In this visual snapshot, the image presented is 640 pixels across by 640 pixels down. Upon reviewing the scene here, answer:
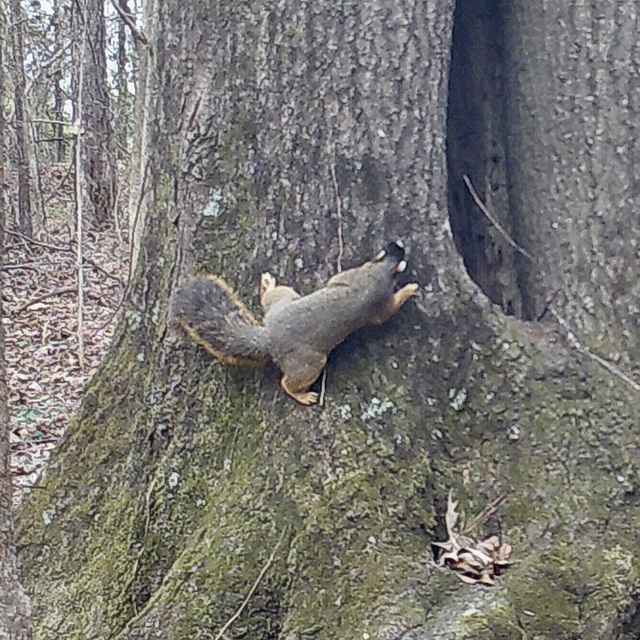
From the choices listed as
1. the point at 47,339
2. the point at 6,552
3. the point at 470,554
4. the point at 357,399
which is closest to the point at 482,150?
the point at 357,399

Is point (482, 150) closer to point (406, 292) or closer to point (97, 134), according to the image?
point (406, 292)

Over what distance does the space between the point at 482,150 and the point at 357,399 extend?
113cm

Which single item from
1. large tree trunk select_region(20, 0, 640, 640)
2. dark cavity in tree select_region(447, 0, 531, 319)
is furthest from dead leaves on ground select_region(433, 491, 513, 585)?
dark cavity in tree select_region(447, 0, 531, 319)

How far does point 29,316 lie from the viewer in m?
10.2

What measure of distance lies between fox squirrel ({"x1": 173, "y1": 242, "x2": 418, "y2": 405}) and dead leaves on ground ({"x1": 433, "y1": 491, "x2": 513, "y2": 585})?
614 mm

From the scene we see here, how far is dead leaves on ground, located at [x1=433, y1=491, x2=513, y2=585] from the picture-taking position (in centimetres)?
283

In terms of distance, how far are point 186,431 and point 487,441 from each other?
1060 millimetres

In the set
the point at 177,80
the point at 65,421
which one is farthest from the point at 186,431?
the point at 65,421

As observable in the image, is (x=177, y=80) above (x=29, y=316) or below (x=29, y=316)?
above

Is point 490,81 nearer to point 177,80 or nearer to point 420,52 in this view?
point 420,52

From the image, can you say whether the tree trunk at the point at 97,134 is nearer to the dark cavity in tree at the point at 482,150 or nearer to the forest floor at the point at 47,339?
the forest floor at the point at 47,339

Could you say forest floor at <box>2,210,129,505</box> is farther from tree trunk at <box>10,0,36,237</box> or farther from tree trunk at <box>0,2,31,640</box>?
tree trunk at <box>0,2,31,640</box>

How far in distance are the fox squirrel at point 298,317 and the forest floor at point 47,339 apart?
99 centimetres

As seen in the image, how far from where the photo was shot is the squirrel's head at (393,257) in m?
2.99
